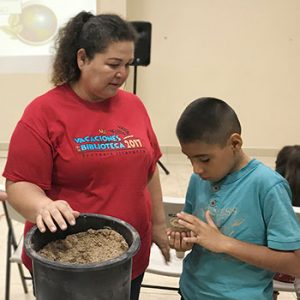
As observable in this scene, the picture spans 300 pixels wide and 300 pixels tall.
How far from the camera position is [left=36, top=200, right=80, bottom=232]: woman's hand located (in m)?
0.80

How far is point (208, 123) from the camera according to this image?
0.97m

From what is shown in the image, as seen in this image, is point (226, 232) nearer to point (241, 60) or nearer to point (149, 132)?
point (149, 132)

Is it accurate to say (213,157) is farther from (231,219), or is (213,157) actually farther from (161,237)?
(161,237)

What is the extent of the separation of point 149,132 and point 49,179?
348 mm

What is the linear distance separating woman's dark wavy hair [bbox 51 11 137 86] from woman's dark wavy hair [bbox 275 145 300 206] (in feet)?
2.92

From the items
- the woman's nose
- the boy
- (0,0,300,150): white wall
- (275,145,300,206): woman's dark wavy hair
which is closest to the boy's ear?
the boy

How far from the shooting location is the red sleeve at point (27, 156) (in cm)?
104

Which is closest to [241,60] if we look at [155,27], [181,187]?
[155,27]

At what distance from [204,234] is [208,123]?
259 millimetres

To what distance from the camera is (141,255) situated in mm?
1246

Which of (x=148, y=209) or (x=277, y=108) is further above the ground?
(x=148, y=209)

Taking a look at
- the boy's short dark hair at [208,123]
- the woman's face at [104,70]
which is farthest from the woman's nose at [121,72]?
the boy's short dark hair at [208,123]

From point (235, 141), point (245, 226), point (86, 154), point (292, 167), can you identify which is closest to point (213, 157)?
point (235, 141)

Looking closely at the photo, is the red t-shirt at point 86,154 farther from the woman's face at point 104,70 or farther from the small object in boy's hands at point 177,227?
the small object in boy's hands at point 177,227
